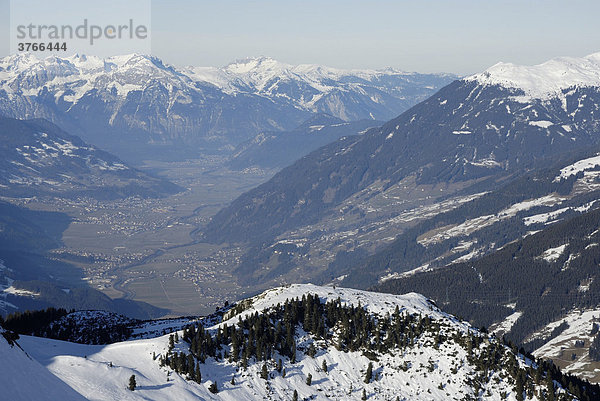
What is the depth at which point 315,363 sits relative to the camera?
126 m

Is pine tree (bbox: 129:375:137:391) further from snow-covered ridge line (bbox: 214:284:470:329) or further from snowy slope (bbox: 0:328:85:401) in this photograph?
snow-covered ridge line (bbox: 214:284:470:329)

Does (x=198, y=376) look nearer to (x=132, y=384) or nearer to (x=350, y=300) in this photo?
(x=132, y=384)

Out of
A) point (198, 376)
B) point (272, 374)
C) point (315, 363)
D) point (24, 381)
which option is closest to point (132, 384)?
point (198, 376)

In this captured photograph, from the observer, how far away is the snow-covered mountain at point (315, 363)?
106 m

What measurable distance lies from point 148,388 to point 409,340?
57.7 m

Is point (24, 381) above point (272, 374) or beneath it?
above

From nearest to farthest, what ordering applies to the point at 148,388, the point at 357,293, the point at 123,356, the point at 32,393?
the point at 32,393 < the point at 148,388 < the point at 123,356 < the point at 357,293

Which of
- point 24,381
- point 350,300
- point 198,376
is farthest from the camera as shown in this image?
point 350,300

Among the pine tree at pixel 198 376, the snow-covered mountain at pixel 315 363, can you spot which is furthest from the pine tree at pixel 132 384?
the pine tree at pixel 198 376

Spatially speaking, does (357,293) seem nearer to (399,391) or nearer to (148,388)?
(399,391)

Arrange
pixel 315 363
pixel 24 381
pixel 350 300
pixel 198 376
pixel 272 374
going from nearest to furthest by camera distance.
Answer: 1. pixel 24 381
2. pixel 198 376
3. pixel 272 374
4. pixel 315 363
5. pixel 350 300

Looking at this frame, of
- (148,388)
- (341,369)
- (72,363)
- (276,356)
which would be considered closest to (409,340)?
(341,369)

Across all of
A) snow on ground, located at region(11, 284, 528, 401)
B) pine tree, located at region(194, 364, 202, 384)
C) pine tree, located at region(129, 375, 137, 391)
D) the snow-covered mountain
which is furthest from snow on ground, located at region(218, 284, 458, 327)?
pine tree, located at region(129, 375, 137, 391)

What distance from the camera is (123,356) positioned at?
375 ft
